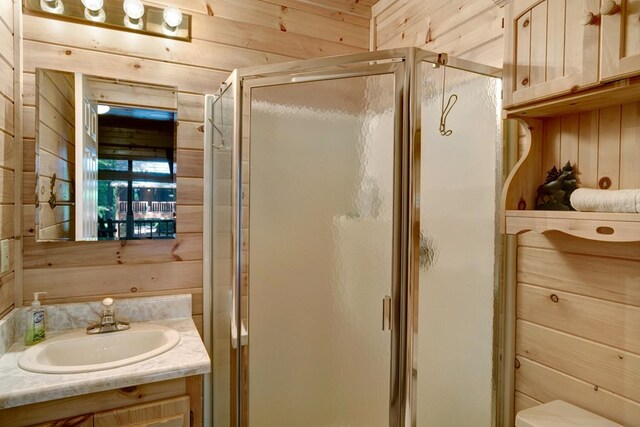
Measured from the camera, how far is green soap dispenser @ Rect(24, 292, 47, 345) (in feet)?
4.58

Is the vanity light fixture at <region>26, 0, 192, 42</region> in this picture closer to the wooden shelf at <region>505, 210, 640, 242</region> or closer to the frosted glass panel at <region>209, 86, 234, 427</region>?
the frosted glass panel at <region>209, 86, 234, 427</region>

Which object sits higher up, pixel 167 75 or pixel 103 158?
pixel 167 75

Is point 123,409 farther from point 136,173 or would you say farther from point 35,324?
point 136,173

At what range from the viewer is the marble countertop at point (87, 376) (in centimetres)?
107

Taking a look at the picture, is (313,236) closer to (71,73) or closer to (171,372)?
(171,372)

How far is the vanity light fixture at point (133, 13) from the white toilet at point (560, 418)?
2.03 m

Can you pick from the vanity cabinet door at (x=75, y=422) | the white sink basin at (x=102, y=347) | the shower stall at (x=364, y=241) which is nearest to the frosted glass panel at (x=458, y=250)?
the shower stall at (x=364, y=241)

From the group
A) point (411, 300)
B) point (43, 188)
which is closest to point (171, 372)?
point (411, 300)

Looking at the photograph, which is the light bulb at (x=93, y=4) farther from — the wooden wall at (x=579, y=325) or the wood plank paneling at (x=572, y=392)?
the wood plank paneling at (x=572, y=392)

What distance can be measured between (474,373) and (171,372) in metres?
1.07

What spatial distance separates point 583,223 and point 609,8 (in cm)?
50

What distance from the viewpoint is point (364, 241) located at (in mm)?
1328

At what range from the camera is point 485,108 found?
55.9 inches

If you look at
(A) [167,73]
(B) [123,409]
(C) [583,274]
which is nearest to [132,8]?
(A) [167,73]
